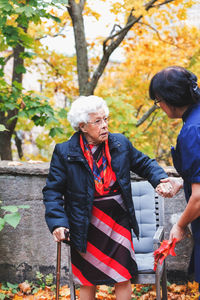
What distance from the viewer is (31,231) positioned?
12.0 ft

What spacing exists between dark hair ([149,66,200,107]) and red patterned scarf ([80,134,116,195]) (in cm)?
84

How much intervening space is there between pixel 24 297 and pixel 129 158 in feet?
6.15

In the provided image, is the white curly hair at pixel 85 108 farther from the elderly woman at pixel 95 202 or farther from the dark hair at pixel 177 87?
the dark hair at pixel 177 87

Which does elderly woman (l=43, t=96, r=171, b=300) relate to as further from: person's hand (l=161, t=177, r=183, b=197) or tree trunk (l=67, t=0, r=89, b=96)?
tree trunk (l=67, t=0, r=89, b=96)

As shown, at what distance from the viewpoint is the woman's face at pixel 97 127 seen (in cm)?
257

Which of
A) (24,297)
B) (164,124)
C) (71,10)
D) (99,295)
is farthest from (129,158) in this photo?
(164,124)

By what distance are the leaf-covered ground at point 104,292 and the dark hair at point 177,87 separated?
227 centimetres

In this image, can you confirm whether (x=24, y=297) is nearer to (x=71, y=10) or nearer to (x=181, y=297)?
(x=181, y=297)

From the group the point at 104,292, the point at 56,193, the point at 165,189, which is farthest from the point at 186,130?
the point at 104,292

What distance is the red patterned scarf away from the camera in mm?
2483

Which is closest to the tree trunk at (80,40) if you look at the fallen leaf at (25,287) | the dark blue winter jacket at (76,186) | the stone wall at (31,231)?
the stone wall at (31,231)

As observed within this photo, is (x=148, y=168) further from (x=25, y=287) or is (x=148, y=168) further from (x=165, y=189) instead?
(x=25, y=287)

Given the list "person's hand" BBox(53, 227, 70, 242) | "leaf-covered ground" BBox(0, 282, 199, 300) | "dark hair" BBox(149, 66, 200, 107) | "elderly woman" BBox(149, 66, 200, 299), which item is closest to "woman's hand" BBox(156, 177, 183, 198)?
"elderly woman" BBox(149, 66, 200, 299)

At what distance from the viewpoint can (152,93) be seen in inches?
75.0
